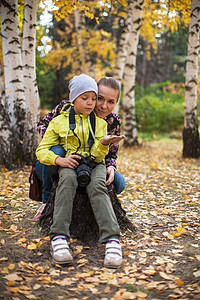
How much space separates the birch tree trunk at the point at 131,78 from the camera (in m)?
8.40

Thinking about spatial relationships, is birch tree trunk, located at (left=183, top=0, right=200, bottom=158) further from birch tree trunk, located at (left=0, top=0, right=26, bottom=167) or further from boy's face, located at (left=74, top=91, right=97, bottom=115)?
boy's face, located at (left=74, top=91, right=97, bottom=115)

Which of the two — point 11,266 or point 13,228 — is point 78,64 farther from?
point 11,266

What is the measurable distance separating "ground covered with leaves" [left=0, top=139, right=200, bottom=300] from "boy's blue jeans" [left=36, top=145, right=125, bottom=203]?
0.43 meters

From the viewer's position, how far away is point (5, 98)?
566 centimetres

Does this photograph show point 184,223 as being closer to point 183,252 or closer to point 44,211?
point 183,252

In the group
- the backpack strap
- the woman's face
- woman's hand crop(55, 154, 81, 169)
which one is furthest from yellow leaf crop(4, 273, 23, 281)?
the woman's face

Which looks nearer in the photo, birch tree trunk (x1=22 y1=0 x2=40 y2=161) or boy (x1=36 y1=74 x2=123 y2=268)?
boy (x1=36 y1=74 x2=123 y2=268)

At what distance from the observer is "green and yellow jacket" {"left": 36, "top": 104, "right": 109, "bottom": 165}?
8.44ft

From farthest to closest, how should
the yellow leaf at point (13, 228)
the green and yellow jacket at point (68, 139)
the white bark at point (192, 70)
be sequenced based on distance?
the white bark at point (192, 70), the yellow leaf at point (13, 228), the green and yellow jacket at point (68, 139)

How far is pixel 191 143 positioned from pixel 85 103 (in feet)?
17.6

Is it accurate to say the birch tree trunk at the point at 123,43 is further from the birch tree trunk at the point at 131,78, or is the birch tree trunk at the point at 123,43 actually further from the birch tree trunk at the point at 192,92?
the birch tree trunk at the point at 192,92

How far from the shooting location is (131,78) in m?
9.09

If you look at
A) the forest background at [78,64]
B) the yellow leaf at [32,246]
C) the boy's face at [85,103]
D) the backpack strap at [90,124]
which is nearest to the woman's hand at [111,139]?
the backpack strap at [90,124]

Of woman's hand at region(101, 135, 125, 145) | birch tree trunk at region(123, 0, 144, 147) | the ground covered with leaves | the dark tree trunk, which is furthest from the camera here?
birch tree trunk at region(123, 0, 144, 147)
